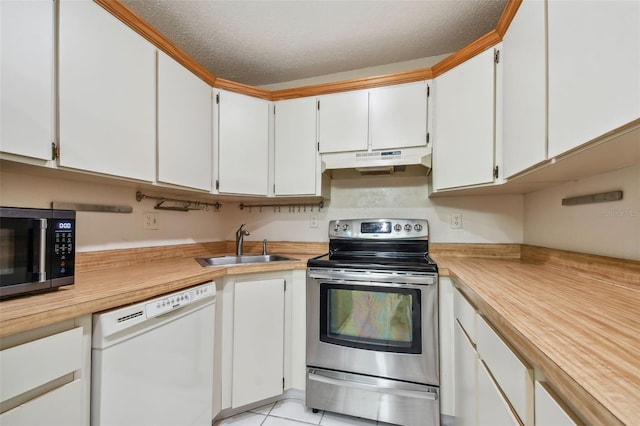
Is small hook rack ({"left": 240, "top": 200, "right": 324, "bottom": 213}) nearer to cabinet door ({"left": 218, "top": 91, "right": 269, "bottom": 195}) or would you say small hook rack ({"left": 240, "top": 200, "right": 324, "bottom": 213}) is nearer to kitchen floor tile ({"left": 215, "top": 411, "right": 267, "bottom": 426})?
cabinet door ({"left": 218, "top": 91, "right": 269, "bottom": 195})

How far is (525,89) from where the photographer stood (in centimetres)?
114

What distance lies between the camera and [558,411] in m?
0.50

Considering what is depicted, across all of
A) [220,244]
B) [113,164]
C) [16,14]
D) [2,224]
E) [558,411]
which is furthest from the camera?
[220,244]

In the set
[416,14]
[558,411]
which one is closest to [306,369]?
[558,411]

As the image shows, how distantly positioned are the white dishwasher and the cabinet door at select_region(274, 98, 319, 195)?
96 centimetres

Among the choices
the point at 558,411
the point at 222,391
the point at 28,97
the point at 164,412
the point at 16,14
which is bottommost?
the point at 222,391

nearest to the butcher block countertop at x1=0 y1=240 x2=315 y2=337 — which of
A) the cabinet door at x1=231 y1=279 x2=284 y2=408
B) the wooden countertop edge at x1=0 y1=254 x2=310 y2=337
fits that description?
the wooden countertop edge at x1=0 y1=254 x2=310 y2=337

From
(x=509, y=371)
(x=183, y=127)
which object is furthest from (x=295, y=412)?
(x=183, y=127)

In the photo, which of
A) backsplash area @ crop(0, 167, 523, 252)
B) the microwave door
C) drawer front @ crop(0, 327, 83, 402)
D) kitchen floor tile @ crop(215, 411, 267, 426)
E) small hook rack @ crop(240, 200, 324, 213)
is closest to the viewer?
drawer front @ crop(0, 327, 83, 402)

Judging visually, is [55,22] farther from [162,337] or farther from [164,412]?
[164,412]

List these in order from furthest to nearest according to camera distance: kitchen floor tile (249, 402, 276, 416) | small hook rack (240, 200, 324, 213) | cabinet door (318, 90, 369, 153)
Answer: small hook rack (240, 200, 324, 213) → cabinet door (318, 90, 369, 153) → kitchen floor tile (249, 402, 276, 416)

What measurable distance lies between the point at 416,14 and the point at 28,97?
1.94 m

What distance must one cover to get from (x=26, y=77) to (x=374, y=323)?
187 cm

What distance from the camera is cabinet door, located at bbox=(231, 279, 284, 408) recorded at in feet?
5.30
